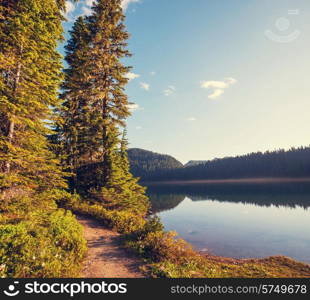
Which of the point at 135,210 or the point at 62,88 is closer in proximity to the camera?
the point at 135,210

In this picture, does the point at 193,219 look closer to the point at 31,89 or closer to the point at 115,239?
the point at 115,239

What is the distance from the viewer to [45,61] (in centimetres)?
1088

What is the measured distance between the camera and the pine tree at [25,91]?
8875mm

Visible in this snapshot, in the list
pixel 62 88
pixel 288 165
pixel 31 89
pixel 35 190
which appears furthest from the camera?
pixel 288 165

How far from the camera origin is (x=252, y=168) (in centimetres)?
12550

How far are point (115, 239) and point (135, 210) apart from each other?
8.63 m

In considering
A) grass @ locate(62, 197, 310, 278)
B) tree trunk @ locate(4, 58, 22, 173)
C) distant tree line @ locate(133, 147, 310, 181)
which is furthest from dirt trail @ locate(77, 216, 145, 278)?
distant tree line @ locate(133, 147, 310, 181)

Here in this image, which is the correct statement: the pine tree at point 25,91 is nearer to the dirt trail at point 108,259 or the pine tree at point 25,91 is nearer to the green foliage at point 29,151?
the green foliage at point 29,151

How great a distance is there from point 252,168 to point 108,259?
137287 mm

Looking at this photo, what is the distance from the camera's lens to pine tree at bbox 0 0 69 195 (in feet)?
29.1

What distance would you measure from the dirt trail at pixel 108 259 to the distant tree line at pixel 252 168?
4738 inches

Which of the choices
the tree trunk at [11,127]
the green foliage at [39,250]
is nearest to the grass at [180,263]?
the green foliage at [39,250]

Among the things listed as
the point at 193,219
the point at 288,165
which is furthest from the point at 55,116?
the point at 288,165

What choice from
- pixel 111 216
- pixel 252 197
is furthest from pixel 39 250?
pixel 252 197
